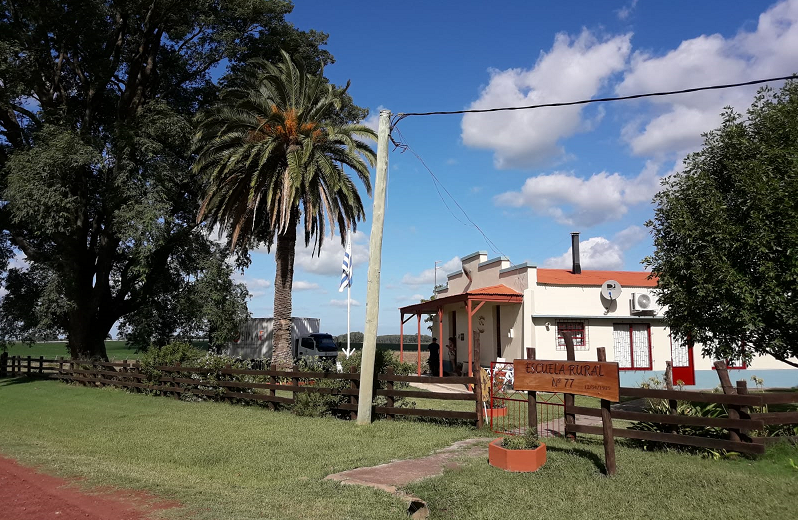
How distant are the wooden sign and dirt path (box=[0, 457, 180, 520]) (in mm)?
5656

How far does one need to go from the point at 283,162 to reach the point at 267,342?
18504 mm

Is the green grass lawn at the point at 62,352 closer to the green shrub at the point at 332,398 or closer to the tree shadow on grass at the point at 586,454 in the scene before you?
the green shrub at the point at 332,398

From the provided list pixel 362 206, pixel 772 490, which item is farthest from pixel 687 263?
pixel 362 206

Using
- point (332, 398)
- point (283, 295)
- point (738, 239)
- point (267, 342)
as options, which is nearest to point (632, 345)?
point (738, 239)

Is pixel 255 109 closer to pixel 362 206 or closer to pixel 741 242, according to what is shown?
pixel 362 206

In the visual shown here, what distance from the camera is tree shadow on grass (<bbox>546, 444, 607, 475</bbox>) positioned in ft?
27.0

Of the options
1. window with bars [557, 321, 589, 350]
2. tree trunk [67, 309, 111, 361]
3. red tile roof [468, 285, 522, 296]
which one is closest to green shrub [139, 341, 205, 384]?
tree trunk [67, 309, 111, 361]

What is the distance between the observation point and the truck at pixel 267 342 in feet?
116

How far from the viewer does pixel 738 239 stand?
502 inches

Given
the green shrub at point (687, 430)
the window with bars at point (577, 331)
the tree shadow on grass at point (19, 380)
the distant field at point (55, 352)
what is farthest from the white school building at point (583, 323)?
the distant field at point (55, 352)

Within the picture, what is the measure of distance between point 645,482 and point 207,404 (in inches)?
496

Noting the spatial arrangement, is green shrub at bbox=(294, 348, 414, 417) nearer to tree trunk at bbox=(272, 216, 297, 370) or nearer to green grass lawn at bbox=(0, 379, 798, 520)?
green grass lawn at bbox=(0, 379, 798, 520)

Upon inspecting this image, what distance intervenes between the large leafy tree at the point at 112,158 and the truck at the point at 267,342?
8571 mm

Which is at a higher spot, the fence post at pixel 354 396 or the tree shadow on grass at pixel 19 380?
the fence post at pixel 354 396
